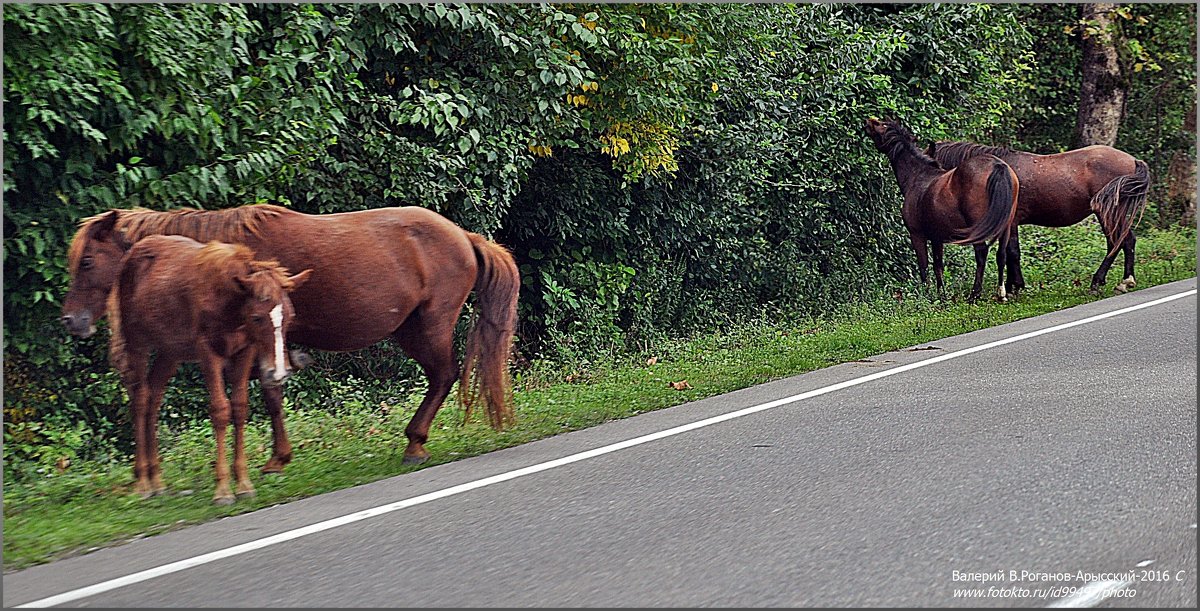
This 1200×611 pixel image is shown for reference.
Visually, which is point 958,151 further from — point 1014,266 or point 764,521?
point 764,521

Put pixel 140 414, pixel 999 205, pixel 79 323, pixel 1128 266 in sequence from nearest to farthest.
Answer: pixel 140 414 → pixel 79 323 → pixel 999 205 → pixel 1128 266

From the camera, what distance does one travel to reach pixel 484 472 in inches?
309

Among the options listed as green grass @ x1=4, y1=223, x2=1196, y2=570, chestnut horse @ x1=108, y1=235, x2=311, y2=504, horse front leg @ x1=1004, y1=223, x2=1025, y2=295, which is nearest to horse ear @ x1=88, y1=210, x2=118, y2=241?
chestnut horse @ x1=108, y1=235, x2=311, y2=504

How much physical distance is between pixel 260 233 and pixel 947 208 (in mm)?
10870

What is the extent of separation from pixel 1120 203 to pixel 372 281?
12.0 metres

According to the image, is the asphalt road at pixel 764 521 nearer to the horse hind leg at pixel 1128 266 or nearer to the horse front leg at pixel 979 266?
the horse front leg at pixel 979 266

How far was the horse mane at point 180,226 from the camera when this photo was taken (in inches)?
315

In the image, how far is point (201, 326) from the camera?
735 cm

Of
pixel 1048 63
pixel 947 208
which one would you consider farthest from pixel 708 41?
pixel 1048 63

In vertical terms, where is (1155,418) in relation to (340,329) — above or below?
below

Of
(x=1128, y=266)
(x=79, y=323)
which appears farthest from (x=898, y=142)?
(x=79, y=323)

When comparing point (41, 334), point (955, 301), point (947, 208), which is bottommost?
point (955, 301)

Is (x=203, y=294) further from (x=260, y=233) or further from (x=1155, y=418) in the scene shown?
(x=1155, y=418)

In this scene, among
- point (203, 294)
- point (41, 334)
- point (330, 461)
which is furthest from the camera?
point (41, 334)
